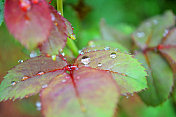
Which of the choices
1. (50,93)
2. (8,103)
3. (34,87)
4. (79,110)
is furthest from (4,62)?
(79,110)

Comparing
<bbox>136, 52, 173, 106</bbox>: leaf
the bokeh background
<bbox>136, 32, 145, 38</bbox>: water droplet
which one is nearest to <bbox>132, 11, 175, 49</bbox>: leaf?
<bbox>136, 32, 145, 38</bbox>: water droplet

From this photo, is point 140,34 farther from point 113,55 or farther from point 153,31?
point 113,55

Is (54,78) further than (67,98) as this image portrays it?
Yes

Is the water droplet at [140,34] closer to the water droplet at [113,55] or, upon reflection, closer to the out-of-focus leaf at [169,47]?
the out-of-focus leaf at [169,47]

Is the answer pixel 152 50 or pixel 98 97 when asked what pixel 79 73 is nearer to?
pixel 98 97

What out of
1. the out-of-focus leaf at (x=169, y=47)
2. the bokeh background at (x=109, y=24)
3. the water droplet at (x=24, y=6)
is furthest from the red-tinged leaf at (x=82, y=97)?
the bokeh background at (x=109, y=24)

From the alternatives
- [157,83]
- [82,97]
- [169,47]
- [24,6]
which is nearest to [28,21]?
[24,6]

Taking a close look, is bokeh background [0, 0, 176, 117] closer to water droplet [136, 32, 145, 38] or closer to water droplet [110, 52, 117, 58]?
water droplet [136, 32, 145, 38]

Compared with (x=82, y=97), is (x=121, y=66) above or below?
above
